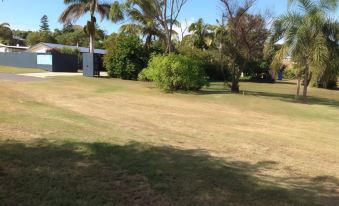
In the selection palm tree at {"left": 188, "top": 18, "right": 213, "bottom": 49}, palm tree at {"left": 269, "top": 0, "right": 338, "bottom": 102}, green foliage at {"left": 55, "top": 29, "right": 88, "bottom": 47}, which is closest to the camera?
palm tree at {"left": 269, "top": 0, "right": 338, "bottom": 102}

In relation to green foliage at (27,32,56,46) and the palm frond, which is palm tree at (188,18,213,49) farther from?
green foliage at (27,32,56,46)

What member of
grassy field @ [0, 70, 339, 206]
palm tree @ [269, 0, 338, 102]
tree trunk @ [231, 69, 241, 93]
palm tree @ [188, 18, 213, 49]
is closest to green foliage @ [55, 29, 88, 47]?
palm tree @ [188, 18, 213, 49]

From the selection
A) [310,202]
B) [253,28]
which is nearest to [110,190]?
[310,202]

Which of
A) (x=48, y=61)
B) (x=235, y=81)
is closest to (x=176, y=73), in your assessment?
(x=235, y=81)

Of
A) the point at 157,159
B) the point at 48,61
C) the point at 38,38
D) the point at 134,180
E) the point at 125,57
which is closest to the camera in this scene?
the point at 134,180

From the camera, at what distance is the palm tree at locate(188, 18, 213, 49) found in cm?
4904

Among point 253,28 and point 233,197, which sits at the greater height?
point 253,28

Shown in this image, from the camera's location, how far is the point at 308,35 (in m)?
21.4

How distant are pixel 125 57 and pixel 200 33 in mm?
20043

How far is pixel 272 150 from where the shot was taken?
8805 mm

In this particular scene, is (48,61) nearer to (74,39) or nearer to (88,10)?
(88,10)

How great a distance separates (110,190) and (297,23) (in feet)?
61.2

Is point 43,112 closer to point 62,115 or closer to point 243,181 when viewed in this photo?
point 62,115

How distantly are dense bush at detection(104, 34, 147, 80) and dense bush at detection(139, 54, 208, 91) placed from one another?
790cm
